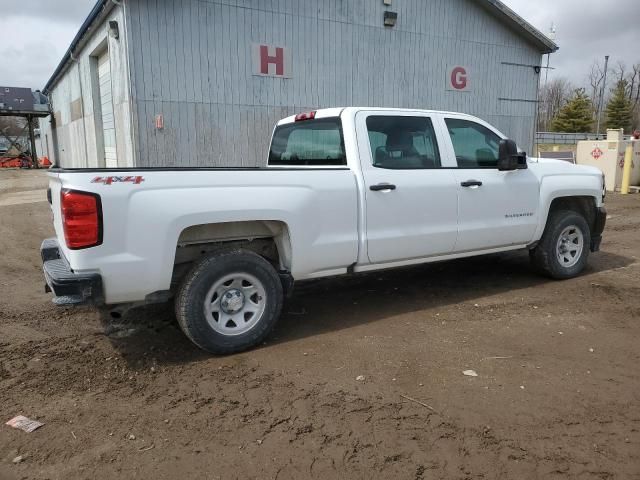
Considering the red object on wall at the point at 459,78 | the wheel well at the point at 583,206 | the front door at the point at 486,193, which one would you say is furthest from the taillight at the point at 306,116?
the red object on wall at the point at 459,78

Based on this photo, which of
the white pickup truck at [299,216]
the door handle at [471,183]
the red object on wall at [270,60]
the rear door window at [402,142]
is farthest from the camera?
the red object on wall at [270,60]

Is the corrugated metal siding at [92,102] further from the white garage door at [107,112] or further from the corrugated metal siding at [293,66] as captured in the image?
the corrugated metal siding at [293,66]

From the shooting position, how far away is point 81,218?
3432mm

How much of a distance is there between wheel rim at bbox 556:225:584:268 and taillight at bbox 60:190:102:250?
498 centimetres

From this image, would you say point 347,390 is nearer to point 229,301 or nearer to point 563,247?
point 229,301

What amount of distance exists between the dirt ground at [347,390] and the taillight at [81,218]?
1.02m

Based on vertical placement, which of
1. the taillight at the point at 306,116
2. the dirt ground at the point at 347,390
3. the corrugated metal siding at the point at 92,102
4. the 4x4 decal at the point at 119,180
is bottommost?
the dirt ground at the point at 347,390

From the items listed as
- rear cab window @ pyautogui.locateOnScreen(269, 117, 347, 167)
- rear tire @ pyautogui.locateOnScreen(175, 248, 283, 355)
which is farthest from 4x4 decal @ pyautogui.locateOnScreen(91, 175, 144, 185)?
rear cab window @ pyautogui.locateOnScreen(269, 117, 347, 167)

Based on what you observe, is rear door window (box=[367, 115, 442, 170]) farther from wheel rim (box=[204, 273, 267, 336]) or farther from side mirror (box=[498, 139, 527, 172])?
wheel rim (box=[204, 273, 267, 336])

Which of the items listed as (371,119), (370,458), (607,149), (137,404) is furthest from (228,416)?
(607,149)

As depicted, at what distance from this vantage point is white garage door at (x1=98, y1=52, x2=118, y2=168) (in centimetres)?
1316

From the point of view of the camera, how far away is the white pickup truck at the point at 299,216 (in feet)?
11.7

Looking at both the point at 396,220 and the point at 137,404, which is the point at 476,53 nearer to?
the point at 396,220

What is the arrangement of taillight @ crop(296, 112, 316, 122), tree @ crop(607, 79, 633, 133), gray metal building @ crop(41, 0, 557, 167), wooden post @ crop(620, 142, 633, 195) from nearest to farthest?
taillight @ crop(296, 112, 316, 122) → gray metal building @ crop(41, 0, 557, 167) → wooden post @ crop(620, 142, 633, 195) → tree @ crop(607, 79, 633, 133)
